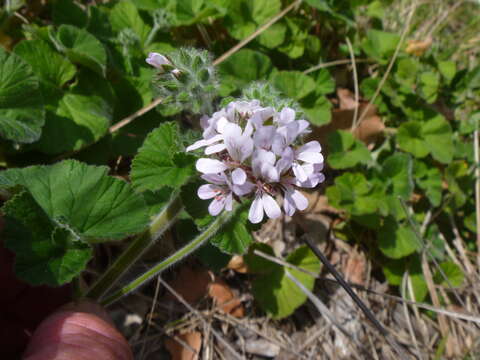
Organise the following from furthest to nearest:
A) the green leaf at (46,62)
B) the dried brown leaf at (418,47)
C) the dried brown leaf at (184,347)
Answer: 1. the dried brown leaf at (418,47)
2. the dried brown leaf at (184,347)
3. the green leaf at (46,62)

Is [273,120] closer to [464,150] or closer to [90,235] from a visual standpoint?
[90,235]

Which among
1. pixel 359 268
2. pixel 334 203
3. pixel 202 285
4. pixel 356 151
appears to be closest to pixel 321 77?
pixel 356 151

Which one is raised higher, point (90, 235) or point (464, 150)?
point (90, 235)

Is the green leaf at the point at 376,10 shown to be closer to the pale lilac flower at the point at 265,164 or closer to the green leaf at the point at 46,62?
the green leaf at the point at 46,62

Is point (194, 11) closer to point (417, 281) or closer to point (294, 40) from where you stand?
point (294, 40)

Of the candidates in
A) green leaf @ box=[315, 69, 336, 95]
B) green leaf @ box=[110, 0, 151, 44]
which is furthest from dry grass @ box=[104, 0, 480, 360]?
green leaf @ box=[110, 0, 151, 44]

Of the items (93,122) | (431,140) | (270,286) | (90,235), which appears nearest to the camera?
(90,235)

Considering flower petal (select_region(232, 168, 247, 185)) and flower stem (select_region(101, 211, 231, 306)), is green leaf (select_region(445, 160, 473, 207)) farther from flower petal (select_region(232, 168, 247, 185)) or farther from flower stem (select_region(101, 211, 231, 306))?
flower petal (select_region(232, 168, 247, 185))

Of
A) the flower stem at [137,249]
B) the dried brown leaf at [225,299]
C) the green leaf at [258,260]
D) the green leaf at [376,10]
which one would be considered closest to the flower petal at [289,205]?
the flower stem at [137,249]
